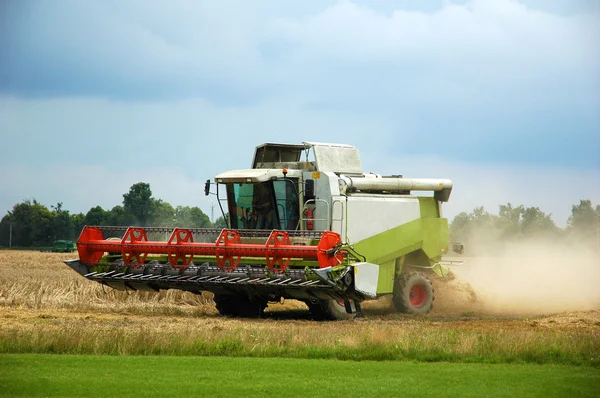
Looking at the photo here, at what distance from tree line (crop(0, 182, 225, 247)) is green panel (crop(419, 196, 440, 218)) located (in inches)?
2466

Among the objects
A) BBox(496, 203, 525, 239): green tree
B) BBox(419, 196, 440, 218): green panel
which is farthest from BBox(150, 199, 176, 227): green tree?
BBox(419, 196, 440, 218): green panel

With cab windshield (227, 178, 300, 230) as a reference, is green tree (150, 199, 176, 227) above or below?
above

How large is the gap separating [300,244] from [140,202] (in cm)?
6603

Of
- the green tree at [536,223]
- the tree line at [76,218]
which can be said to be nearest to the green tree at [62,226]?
the tree line at [76,218]

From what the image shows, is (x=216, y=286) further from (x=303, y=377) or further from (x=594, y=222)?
(x=594, y=222)

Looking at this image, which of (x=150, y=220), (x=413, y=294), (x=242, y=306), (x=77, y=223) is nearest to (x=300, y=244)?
(x=242, y=306)

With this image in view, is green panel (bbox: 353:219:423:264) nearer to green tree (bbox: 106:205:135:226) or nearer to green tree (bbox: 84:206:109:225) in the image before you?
green tree (bbox: 106:205:135:226)

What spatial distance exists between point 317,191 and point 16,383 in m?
10.6

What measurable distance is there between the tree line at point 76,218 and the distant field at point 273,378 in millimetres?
71643

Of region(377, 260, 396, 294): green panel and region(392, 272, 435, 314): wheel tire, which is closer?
region(377, 260, 396, 294): green panel

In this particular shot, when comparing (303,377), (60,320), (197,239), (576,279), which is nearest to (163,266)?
(197,239)

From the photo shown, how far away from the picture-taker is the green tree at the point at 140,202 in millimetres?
83188

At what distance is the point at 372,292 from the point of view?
18078 mm

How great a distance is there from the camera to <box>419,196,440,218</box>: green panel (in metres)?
22.7
